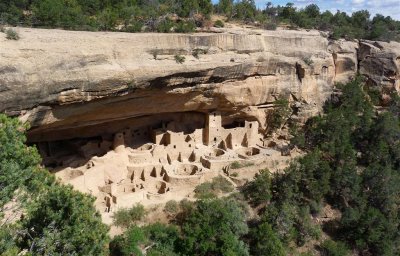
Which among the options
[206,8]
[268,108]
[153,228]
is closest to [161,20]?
[206,8]

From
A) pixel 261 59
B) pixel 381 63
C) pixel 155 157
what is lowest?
pixel 155 157

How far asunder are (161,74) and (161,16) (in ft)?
27.3

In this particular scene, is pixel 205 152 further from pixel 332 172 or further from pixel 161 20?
pixel 161 20

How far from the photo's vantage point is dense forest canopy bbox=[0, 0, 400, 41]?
17.0 meters

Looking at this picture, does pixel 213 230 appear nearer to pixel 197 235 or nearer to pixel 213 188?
pixel 197 235

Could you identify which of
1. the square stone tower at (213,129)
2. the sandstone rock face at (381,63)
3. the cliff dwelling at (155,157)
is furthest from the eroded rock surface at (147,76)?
the sandstone rock face at (381,63)

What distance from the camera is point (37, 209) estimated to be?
7.98 meters

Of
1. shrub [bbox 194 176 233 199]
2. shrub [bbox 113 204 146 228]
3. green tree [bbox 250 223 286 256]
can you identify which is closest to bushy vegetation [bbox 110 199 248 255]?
shrub [bbox 113 204 146 228]

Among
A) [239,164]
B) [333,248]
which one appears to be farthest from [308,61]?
[333,248]

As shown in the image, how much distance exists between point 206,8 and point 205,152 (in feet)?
34.8

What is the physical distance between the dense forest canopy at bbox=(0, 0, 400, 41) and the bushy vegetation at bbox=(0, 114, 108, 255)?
8.38 metres

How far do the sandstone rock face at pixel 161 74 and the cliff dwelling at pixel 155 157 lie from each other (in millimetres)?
631

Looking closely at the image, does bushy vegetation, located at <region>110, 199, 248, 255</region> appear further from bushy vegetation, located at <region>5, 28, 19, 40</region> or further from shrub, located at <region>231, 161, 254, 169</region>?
bushy vegetation, located at <region>5, 28, 19, 40</region>

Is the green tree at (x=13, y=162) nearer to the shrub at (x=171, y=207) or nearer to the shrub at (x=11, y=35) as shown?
the shrub at (x=11, y=35)
